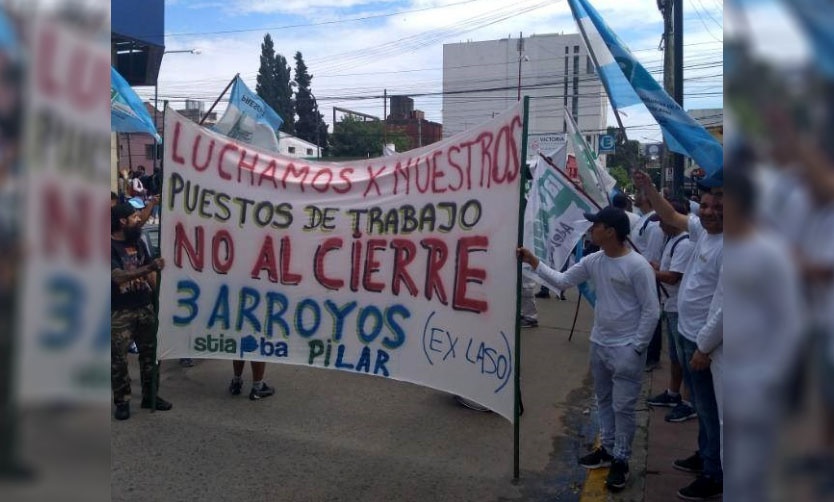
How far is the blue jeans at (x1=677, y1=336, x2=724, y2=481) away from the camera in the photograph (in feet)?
12.7

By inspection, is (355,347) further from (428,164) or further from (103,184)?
(103,184)

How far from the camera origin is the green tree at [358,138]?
55.6 meters

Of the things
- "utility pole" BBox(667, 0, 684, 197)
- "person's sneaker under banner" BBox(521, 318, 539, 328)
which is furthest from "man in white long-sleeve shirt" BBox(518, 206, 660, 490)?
"utility pole" BBox(667, 0, 684, 197)

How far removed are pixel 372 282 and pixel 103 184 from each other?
3.46 m

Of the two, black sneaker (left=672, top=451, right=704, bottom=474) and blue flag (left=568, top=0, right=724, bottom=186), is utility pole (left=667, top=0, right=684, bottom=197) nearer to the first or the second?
Answer: blue flag (left=568, top=0, right=724, bottom=186)

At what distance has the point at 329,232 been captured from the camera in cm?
498

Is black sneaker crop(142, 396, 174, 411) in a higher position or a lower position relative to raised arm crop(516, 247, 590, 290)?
lower

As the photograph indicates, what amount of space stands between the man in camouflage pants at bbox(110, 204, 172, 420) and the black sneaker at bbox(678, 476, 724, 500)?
383 centimetres

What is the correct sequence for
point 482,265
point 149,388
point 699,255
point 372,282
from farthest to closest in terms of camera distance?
point 149,388 → point 372,282 → point 482,265 → point 699,255

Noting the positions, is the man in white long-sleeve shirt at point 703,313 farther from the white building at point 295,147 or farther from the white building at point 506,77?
the white building at point 506,77

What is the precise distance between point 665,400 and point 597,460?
5.01 ft

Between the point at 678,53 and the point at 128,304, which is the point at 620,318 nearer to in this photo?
the point at 128,304

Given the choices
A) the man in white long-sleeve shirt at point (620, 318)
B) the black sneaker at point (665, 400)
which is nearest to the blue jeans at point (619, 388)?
the man in white long-sleeve shirt at point (620, 318)

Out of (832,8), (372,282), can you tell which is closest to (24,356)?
(832,8)
